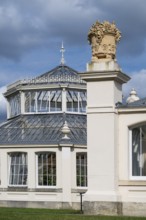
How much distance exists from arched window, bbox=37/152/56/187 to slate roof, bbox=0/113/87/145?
2.50 feet

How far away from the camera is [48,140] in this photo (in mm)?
36781

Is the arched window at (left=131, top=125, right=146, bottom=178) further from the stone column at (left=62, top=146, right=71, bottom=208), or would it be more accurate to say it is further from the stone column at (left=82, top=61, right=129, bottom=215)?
the stone column at (left=62, top=146, right=71, bottom=208)

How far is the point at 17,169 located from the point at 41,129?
328 centimetres

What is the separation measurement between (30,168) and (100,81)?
15063mm

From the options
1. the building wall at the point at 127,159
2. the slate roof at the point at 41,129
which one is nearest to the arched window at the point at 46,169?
the slate roof at the point at 41,129

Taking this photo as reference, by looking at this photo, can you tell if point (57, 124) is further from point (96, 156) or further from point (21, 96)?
point (96, 156)

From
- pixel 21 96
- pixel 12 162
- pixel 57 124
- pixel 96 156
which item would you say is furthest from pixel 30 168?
pixel 96 156

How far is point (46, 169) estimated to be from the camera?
36406 mm

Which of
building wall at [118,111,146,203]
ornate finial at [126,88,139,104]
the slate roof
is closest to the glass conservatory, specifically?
the slate roof

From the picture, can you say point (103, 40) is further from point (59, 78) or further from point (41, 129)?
point (59, 78)

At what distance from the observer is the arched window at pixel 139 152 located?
22.8 metres

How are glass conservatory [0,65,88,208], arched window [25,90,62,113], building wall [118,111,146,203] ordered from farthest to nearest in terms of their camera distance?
arched window [25,90,62,113]
glass conservatory [0,65,88,208]
building wall [118,111,146,203]

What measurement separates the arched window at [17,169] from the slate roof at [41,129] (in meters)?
0.81

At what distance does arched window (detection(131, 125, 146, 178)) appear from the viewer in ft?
74.7
